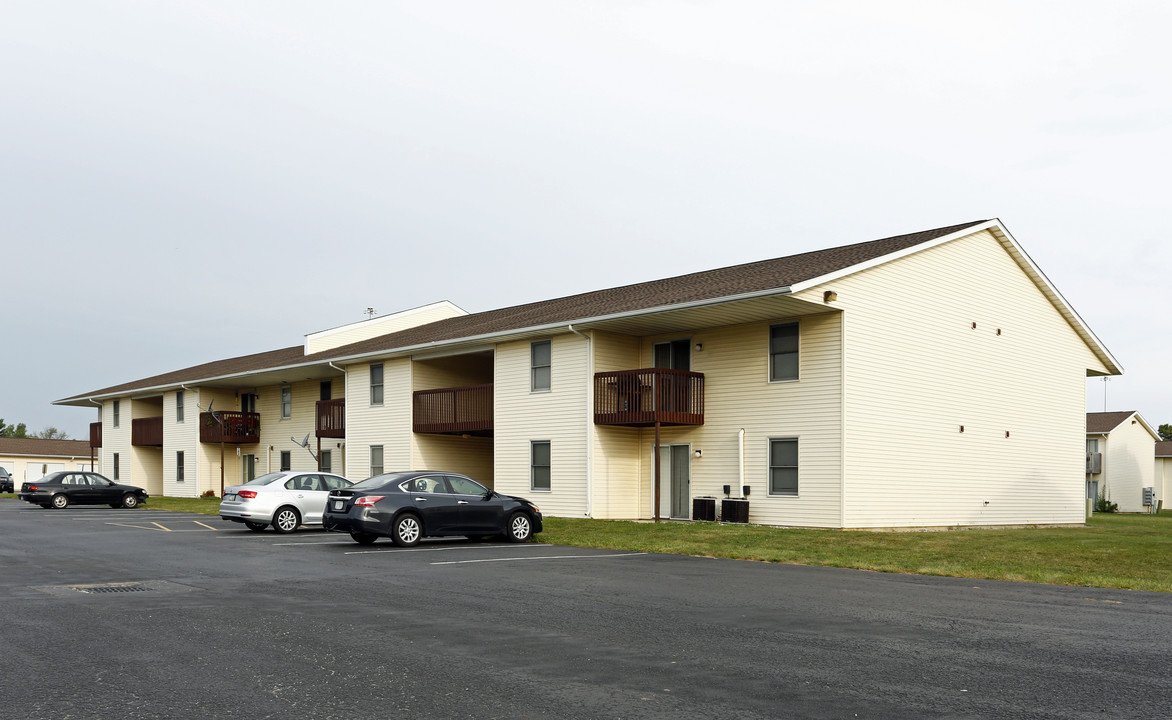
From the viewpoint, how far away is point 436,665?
7.55 metres

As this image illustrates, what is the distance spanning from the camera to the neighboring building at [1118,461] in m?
61.0

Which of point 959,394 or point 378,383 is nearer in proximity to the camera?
point 959,394

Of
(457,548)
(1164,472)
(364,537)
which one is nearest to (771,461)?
(457,548)

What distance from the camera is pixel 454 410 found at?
109 feet

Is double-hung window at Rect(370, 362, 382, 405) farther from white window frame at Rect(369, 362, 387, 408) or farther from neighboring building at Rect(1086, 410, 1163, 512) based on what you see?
neighboring building at Rect(1086, 410, 1163, 512)

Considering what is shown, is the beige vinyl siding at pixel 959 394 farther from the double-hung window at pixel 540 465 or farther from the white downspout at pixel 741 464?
the double-hung window at pixel 540 465

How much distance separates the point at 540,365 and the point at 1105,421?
156 ft

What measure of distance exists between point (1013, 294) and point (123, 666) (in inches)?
1094

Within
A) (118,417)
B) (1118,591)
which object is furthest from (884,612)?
(118,417)

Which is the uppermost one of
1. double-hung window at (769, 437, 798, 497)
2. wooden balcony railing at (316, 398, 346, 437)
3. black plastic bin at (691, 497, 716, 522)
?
wooden balcony railing at (316, 398, 346, 437)

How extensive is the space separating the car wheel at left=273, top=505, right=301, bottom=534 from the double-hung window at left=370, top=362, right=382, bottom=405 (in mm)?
14218

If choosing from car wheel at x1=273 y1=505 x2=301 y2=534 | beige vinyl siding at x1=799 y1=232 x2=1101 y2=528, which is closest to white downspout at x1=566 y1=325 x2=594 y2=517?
beige vinyl siding at x1=799 y1=232 x2=1101 y2=528

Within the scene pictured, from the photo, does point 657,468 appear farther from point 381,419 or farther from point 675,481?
point 381,419

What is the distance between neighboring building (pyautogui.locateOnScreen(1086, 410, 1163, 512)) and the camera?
Answer: 6100cm
